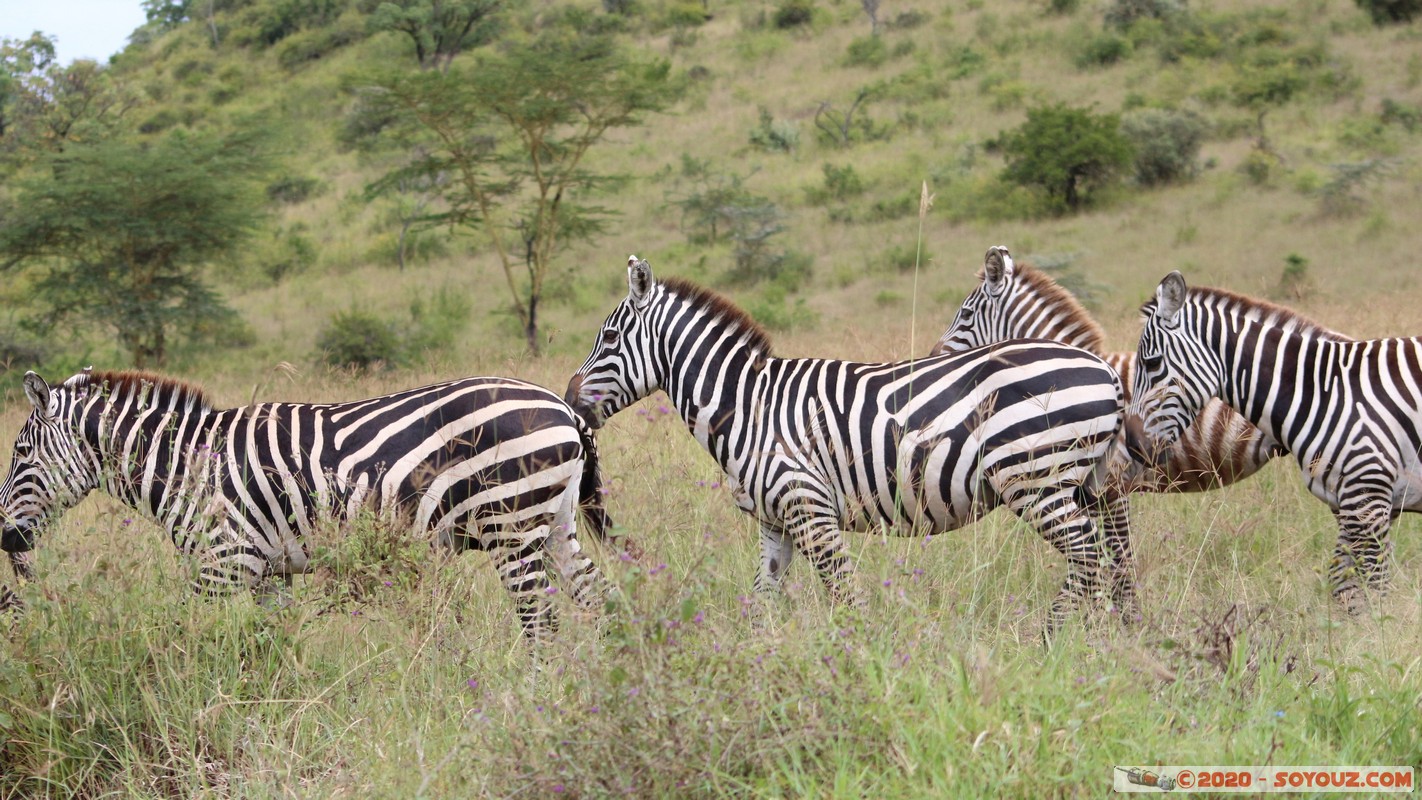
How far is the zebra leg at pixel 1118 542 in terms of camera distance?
161 inches

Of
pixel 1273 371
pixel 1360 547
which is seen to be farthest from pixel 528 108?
pixel 1360 547

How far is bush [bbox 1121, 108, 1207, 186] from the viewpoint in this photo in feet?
72.4

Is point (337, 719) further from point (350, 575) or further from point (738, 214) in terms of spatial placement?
point (738, 214)

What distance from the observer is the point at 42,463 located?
451 cm

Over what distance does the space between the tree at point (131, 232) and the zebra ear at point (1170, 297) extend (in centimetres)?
1587

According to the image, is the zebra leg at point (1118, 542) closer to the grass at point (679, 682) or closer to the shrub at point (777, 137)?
the grass at point (679, 682)

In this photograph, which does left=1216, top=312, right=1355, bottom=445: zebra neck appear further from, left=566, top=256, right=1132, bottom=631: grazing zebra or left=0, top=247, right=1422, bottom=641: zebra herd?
left=566, top=256, right=1132, bottom=631: grazing zebra

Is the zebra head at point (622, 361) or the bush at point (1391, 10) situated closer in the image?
the zebra head at point (622, 361)

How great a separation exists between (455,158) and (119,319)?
561 centimetres

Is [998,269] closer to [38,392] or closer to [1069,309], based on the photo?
[1069,309]

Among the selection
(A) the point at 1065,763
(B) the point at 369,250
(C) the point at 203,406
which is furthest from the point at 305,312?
(A) the point at 1065,763

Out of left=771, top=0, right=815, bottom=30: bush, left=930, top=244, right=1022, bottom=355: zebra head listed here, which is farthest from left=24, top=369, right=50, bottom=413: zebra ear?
left=771, top=0, right=815, bottom=30: bush

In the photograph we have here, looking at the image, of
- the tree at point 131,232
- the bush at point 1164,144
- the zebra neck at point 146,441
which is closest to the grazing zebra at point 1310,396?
the zebra neck at point 146,441

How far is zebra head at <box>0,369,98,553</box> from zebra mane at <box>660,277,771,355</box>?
2.37 m
